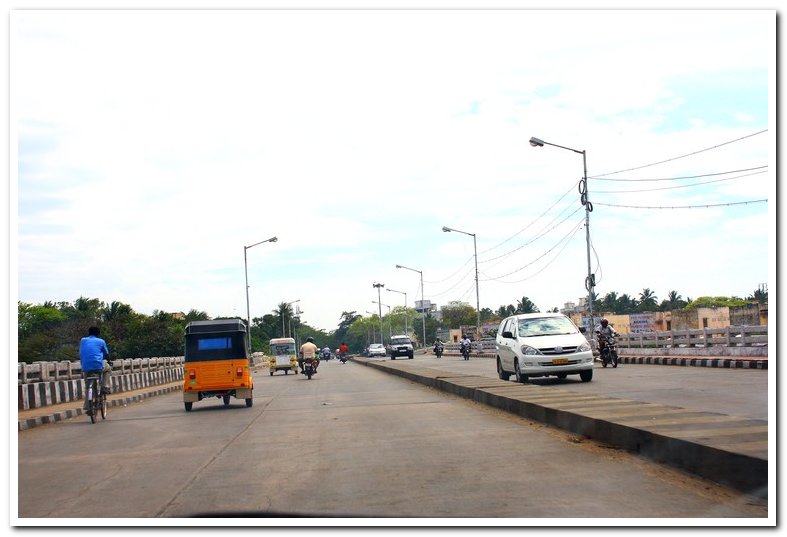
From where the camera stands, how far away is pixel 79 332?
258 feet

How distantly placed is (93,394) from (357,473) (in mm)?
10301

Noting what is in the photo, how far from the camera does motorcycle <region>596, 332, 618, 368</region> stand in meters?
29.5

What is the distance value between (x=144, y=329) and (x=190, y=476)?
3052 inches

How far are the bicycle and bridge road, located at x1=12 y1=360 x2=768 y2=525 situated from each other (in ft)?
6.45

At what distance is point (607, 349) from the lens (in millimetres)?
29703

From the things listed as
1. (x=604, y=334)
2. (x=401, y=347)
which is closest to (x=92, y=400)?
(x=604, y=334)

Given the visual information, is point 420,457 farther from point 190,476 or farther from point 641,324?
point 641,324

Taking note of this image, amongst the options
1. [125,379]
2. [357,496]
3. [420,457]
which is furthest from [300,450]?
[125,379]

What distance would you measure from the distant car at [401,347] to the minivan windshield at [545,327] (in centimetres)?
4552

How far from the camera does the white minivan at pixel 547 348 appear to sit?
850 inches

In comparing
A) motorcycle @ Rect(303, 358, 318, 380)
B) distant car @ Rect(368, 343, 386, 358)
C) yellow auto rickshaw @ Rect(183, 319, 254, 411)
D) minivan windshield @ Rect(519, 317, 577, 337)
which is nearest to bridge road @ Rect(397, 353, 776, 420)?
minivan windshield @ Rect(519, 317, 577, 337)

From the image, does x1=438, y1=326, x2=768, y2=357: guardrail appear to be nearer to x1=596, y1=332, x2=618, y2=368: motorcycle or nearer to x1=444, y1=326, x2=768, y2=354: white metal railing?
x1=444, y1=326, x2=768, y2=354: white metal railing

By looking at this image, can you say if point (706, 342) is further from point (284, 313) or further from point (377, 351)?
point (284, 313)

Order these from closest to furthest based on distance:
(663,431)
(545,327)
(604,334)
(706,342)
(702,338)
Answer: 1. (663,431)
2. (545,327)
3. (604,334)
4. (706,342)
5. (702,338)
